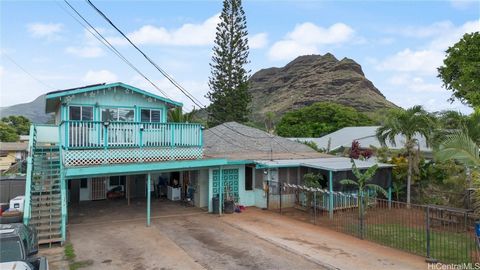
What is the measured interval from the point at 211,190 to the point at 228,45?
2678cm

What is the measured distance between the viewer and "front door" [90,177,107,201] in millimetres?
18750

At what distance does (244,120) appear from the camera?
133ft

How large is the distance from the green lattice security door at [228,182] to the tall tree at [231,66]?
2314 cm

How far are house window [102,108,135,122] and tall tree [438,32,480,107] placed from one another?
19.7m

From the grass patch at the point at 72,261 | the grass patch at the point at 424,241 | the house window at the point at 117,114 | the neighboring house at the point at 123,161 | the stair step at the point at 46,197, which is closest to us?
the grass patch at the point at 72,261

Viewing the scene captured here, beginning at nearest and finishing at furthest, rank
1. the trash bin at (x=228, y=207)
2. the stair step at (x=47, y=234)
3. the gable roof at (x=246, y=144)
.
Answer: the stair step at (x=47, y=234) → the trash bin at (x=228, y=207) → the gable roof at (x=246, y=144)

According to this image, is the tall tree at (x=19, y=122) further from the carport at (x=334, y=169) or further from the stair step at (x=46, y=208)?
the carport at (x=334, y=169)

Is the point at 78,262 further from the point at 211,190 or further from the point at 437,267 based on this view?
the point at 437,267

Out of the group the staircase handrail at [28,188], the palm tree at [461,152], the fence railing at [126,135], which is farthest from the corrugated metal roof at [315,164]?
the staircase handrail at [28,188]

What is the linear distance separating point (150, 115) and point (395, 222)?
36.3 ft

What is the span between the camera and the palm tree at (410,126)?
1647 centimetres

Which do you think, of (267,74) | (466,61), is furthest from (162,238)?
(267,74)

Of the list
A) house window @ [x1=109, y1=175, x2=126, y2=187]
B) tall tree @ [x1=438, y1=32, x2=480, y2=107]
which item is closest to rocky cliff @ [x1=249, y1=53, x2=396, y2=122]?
tall tree @ [x1=438, y1=32, x2=480, y2=107]

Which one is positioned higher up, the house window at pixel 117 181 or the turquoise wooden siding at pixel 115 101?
the turquoise wooden siding at pixel 115 101
